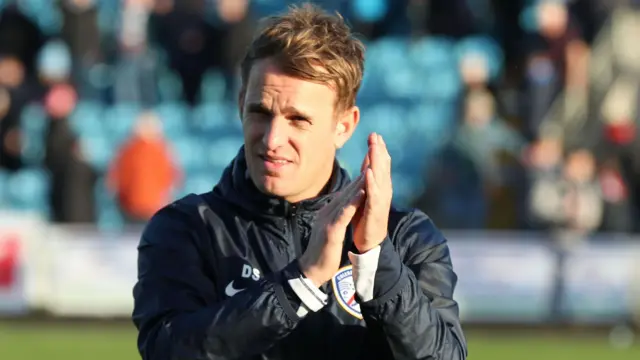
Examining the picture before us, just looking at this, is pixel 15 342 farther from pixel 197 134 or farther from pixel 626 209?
pixel 626 209

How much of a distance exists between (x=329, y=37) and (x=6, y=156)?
1249 centimetres

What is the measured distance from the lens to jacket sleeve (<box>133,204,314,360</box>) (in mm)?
3434

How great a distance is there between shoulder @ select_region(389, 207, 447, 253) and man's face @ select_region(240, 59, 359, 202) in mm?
294

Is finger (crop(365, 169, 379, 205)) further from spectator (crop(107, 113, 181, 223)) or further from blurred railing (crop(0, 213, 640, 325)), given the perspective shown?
spectator (crop(107, 113, 181, 223))

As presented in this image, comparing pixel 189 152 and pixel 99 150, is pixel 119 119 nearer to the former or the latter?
pixel 99 150

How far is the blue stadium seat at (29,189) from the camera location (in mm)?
15508

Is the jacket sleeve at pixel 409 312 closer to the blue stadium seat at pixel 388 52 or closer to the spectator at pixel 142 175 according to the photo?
the spectator at pixel 142 175

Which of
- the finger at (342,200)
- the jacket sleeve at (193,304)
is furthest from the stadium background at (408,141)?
the finger at (342,200)

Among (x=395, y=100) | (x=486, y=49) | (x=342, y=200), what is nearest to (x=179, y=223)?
(x=342, y=200)

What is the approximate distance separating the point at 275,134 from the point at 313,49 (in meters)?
0.26

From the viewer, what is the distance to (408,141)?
1622cm

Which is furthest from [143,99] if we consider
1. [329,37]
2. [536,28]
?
[329,37]

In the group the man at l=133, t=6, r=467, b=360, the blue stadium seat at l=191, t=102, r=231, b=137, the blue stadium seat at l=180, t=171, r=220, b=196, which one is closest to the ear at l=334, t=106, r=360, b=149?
the man at l=133, t=6, r=467, b=360

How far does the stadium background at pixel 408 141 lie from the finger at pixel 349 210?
1033cm
